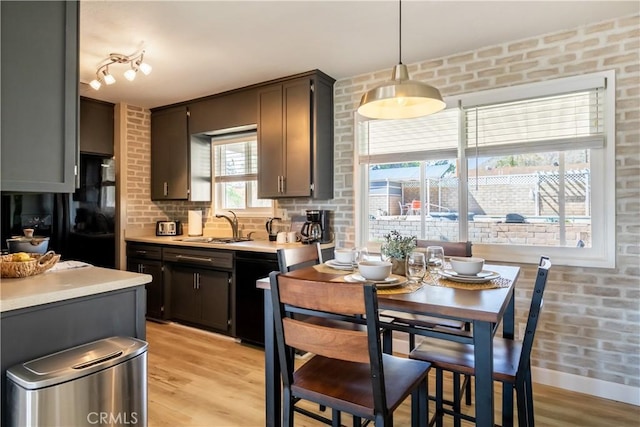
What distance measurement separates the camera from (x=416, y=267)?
1771 mm

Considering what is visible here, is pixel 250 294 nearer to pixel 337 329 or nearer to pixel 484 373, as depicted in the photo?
pixel 337 329

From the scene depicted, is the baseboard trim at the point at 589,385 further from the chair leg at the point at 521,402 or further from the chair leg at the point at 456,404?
the chair leg at the point at 521,402

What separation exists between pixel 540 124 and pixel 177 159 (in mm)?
3606

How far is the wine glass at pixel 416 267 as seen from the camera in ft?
5.79

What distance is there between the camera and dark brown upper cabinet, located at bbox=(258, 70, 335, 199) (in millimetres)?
3293

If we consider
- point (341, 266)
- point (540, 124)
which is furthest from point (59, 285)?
point (540, 124)

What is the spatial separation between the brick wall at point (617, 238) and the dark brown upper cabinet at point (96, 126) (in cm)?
380

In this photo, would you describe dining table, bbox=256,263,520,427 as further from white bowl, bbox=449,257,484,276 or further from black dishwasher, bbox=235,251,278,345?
black dishwasher, bbox=235,251,278,345

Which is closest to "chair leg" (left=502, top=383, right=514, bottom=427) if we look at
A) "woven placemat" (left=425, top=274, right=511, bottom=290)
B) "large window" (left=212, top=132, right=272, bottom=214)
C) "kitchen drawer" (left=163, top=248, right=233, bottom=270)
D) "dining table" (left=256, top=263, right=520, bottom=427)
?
"dining table" (left=256, top=263, right=520, bottom=427)

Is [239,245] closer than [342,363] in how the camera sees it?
No

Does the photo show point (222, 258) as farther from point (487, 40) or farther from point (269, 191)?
point (487, 40)

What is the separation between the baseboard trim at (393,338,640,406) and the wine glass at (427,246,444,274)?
1495 millimetres

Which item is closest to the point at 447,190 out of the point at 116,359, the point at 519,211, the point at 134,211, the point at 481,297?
the point at 519,211

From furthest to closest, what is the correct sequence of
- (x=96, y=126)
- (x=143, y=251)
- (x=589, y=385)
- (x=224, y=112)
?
(x=96, y=126)
(x=143, y=251)
(x=224, y=112)
(x=589, y=385)
